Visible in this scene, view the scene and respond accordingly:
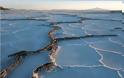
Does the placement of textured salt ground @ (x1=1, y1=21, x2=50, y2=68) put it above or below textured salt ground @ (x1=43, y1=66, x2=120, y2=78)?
below

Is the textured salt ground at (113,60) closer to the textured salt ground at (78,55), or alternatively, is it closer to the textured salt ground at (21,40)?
the textured salt ground at (78,55)

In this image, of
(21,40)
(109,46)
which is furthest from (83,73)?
(21,40)

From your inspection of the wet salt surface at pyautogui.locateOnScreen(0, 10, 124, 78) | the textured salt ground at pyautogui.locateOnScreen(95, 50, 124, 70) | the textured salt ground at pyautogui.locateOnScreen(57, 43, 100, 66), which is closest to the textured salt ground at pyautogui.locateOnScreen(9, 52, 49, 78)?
the wet salt surface at pyautogui.locateOnScreen(0, 10, 124, 78)

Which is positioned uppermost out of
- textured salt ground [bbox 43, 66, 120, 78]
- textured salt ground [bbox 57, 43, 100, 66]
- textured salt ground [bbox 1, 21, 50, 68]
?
textured salt ground [bbox 43, 66, 120, 78]

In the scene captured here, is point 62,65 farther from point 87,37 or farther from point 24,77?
point 87,37

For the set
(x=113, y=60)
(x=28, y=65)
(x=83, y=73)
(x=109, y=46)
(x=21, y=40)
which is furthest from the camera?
(x=21, y=40)

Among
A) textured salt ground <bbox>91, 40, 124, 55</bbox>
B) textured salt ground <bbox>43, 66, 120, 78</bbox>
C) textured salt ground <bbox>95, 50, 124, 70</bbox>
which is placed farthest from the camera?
textured salt ground <bbox>91, 40, 124, 55</bbox>

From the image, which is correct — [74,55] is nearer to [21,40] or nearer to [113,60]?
[113,60]

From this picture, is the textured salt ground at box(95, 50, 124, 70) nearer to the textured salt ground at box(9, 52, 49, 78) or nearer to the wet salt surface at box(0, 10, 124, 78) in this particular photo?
the wet salt surface at box(0, 10, 124, 78)

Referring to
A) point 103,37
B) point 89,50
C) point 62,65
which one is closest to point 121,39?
point 103,37

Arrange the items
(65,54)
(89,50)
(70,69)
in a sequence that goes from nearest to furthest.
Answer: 1. (70,69)
2. (65,54)
3. (89,50)

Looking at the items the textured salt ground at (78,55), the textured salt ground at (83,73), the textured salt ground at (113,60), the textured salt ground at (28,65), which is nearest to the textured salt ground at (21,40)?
the textured salt ground at (28,65)
